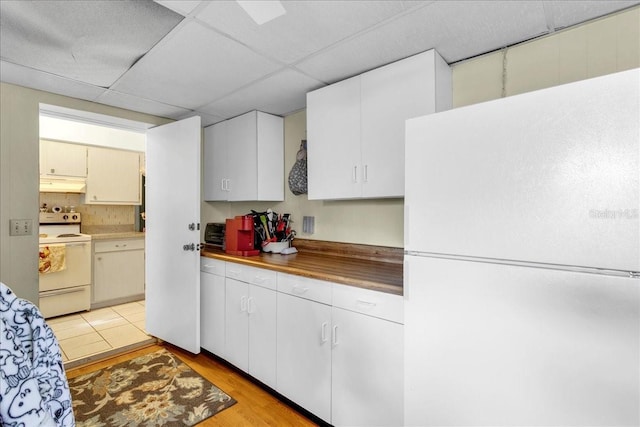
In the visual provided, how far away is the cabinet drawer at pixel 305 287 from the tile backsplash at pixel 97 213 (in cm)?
371

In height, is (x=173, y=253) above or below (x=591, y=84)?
below

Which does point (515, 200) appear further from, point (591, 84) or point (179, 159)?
point (179, 159)

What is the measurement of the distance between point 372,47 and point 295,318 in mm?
1630

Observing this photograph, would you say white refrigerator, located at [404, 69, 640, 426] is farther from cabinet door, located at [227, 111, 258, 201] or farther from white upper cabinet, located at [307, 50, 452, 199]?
cabinet door, located at [227, 111, 258, 201]

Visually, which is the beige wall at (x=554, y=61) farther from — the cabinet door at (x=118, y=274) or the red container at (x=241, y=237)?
the cabinet door at (x=118, y=274)

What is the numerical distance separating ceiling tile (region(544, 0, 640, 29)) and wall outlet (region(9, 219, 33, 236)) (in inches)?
135

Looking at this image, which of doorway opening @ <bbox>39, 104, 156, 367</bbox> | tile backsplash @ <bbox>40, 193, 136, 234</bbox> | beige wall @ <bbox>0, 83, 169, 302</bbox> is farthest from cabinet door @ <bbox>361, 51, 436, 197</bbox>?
tile backsplash @ <bbox>40, 193, 136, 234</bbox>

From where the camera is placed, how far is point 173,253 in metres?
2.83

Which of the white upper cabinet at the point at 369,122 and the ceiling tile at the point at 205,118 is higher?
the ceiling tile at the point at 205,118

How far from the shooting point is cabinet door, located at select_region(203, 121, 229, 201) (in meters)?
3.11

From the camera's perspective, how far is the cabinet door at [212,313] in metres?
2.54

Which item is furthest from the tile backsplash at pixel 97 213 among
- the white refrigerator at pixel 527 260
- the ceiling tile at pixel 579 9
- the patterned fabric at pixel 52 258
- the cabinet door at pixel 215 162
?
the ceiling tile at pixel 579 9

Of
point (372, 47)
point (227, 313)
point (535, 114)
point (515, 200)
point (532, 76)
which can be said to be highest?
point (372, 47)

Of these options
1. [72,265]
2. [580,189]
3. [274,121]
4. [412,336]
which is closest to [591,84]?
[580,189]
